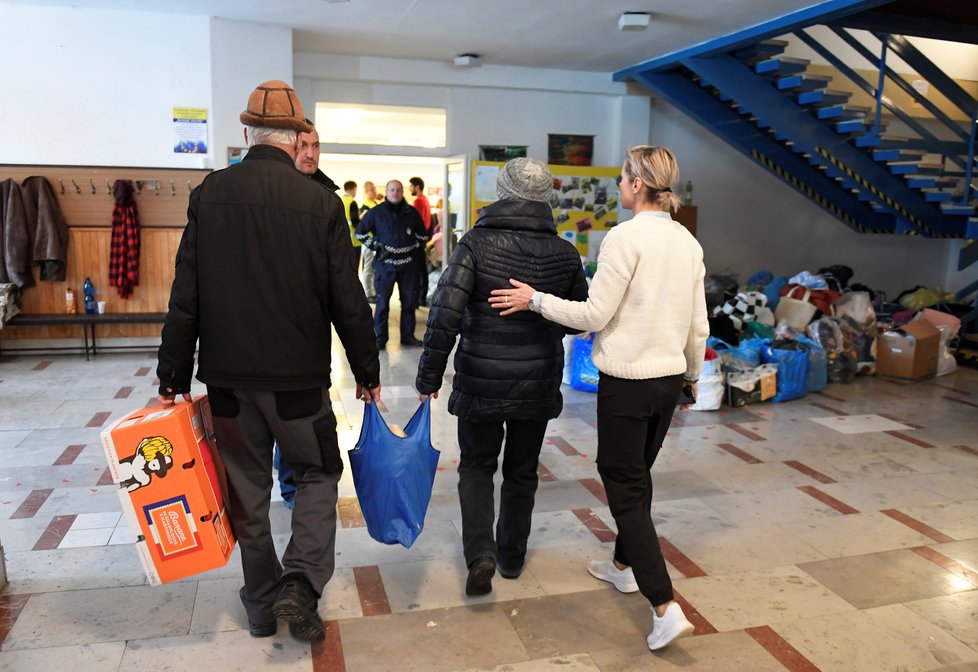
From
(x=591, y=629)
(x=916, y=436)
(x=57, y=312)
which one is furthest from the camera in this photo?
(x=57, y=312)

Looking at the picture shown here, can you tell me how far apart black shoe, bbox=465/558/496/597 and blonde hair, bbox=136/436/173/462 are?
1049 mm

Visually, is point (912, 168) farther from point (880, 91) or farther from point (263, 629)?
point (263, 629)

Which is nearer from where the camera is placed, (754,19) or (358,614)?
(358,614)

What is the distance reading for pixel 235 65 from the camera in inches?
259

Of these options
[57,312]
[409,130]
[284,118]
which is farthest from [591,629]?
[409,130]

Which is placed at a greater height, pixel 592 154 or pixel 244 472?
pixel 592 154

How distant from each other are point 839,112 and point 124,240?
6280mm

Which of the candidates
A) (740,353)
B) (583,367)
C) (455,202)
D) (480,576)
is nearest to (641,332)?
(480,576)

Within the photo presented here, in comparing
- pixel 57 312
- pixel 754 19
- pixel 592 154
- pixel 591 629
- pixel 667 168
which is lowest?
pixel 591 629

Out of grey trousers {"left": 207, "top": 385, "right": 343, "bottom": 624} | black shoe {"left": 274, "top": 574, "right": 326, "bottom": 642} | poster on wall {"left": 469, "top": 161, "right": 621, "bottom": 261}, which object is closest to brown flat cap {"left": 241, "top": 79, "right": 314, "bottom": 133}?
grey trousers {"left": 207, "top": 385, "right": 343, "bottom": 624}

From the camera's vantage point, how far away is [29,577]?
266 cm

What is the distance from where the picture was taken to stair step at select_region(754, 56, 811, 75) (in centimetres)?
659

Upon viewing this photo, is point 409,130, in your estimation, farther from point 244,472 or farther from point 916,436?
point 244,472

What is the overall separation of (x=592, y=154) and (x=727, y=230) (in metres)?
2.02
